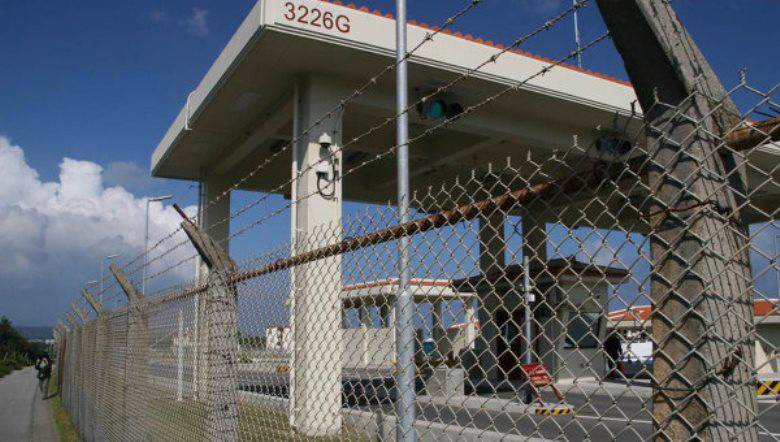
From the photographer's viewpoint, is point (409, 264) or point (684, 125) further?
point (409, 264)

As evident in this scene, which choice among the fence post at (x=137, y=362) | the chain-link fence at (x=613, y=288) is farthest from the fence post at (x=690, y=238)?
the fence post at (x=137, y=362)

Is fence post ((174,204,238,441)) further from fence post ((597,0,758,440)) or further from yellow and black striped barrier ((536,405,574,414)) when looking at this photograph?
fence post ((597,0,758,440))

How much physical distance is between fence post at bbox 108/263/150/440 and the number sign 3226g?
469 cm

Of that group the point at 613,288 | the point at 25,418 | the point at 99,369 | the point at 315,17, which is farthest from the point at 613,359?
the point at 25,418

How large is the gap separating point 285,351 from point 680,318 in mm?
3436

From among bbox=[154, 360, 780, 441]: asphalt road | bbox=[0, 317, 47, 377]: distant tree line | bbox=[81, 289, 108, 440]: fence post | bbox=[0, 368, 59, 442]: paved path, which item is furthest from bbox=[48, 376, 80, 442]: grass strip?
bbox=[0, 317, 47, 377]: distant tree line

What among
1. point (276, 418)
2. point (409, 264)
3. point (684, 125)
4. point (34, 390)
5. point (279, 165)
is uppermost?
point (279, 165)

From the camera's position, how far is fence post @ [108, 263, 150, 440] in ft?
20.0

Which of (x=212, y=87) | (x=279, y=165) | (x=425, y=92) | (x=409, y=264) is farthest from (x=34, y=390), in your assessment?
(x=409, y=264)

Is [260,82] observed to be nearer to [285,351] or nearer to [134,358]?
[134,358]

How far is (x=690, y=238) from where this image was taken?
4.84ft

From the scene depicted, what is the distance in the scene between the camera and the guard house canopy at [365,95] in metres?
10.2

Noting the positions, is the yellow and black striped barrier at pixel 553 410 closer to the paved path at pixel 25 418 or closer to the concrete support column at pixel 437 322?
the concrete support column at pixel 437 322

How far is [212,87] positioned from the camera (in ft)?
39.5
